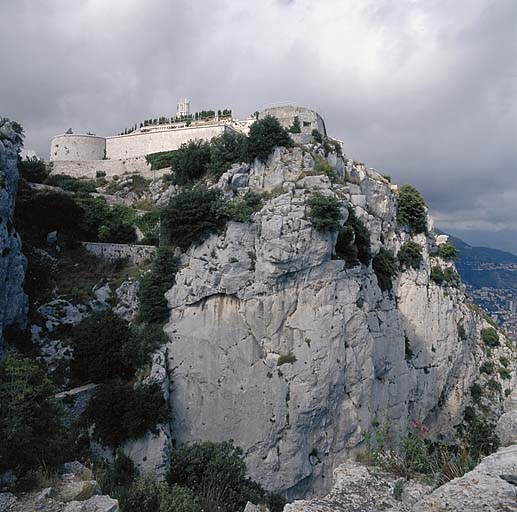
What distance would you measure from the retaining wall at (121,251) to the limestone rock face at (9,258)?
557cm

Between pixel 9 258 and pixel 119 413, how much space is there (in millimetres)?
9482

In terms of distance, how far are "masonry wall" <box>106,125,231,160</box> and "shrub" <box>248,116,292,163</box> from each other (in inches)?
687

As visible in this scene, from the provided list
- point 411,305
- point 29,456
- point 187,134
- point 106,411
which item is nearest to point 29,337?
point 106,411

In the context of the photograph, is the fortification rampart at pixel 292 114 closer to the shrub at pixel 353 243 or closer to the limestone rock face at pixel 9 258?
the shrub at pixel 353 243

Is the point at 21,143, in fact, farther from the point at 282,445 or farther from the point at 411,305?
the point at 411,305

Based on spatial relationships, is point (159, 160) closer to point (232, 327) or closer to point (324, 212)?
point (324, 212)

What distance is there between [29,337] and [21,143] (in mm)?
14149

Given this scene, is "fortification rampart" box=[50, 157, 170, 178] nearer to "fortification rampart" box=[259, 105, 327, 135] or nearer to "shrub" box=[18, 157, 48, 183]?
"shrub" box=[18, 157, 48, 183]

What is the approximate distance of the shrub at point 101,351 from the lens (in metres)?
20.9

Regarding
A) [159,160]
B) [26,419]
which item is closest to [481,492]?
[26,419]

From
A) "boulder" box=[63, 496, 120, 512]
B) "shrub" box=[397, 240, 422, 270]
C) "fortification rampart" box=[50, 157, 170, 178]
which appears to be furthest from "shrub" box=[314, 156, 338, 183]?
"boulder" box=[63, 496, 120, 512]

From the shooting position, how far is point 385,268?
3147cm

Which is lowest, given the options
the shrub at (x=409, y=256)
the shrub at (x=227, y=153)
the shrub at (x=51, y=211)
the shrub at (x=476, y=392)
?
the shrub at (x=476, y=392)

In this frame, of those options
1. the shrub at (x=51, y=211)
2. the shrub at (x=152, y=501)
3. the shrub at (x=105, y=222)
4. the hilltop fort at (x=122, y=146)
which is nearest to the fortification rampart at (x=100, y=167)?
the hilltop fort at (x=122, y=146)
